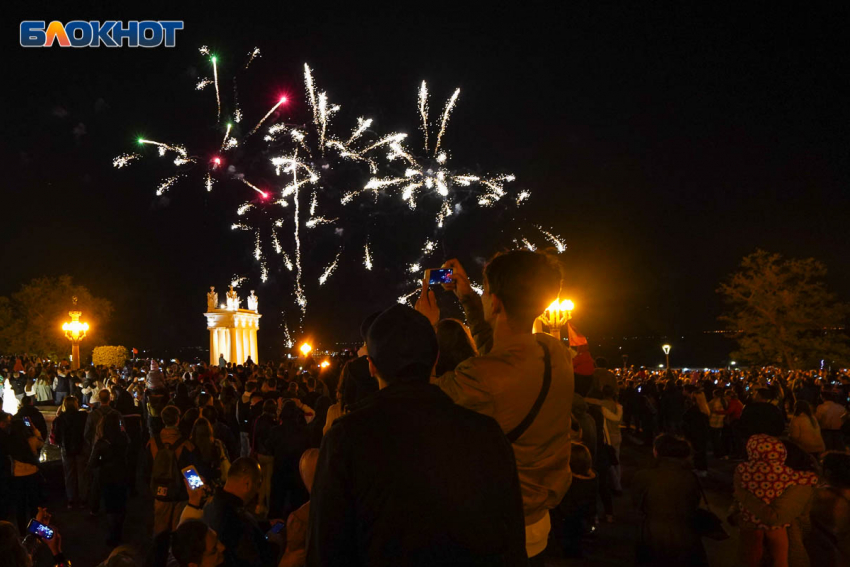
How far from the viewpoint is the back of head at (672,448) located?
5199 millimetres

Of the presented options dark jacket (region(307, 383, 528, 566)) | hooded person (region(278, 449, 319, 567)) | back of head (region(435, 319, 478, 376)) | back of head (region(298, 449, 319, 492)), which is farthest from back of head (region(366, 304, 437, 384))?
back of head (region(298, 449, 319, 492))

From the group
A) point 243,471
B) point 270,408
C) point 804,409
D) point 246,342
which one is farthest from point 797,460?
point 246,342

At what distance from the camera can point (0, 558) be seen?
146 inches

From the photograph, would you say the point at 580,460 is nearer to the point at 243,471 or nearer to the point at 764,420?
the point at 764,420

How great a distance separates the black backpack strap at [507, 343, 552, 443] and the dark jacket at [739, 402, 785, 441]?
20.9 ft

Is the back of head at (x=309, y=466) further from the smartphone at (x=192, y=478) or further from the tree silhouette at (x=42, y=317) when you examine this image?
the tree silhouette at (x=42, y=317)

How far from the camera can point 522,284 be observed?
2.82m

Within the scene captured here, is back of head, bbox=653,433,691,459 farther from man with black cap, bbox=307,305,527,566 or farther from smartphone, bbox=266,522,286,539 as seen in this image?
man with black cap, bbox=307,305,527,566

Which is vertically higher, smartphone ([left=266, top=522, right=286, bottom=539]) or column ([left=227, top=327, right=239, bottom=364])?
column ([left=227, top=327, right=239, bottom=364])

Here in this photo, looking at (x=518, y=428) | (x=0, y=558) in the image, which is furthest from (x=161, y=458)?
(x=518, y=428)

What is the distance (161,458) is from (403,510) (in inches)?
256

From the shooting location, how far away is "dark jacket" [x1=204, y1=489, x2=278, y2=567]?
429 centimetres

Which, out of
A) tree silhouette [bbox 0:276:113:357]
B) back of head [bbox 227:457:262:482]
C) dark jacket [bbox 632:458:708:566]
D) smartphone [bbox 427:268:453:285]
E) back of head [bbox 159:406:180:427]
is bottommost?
dark jacket [bbox 632:458:708:566]

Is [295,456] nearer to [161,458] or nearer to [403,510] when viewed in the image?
[161,458]
